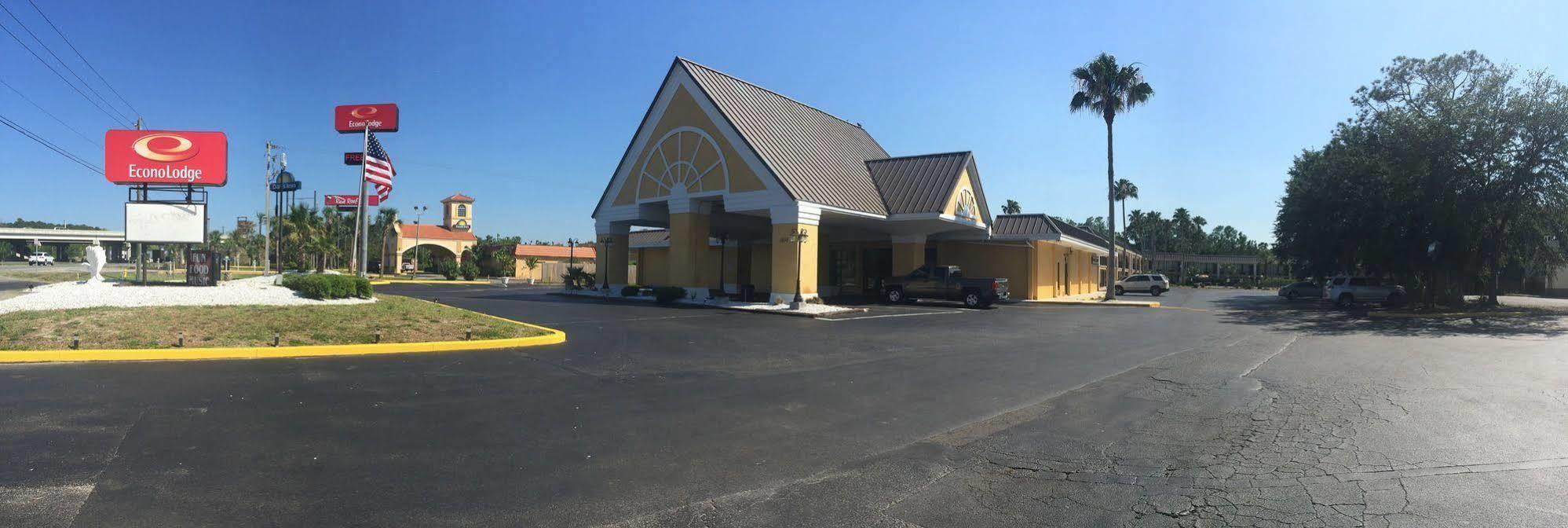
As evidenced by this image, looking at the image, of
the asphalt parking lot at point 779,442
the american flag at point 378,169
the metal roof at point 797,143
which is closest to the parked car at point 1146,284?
the metal roof at point 797,143

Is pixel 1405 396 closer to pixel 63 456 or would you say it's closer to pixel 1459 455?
pixel 1459 455

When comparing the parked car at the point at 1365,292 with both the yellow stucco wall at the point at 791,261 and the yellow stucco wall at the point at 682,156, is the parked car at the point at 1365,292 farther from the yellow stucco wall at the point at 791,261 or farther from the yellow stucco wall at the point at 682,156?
the yellow stucco wall at the point at 682,156

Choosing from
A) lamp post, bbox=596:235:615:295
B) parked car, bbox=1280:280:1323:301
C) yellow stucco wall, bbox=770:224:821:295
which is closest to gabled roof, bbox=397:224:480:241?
lamp post, bbox=596:235:615:295

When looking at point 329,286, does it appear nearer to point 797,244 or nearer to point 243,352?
point 243,352

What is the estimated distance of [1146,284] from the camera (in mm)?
46562

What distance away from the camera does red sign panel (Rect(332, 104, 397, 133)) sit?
83.0 feet

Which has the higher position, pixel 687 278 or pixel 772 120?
pixel 772 120

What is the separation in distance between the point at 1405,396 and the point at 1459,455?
3.41 meters

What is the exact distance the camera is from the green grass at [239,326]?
11.2m

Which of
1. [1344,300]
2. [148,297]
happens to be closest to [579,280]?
[148,297]

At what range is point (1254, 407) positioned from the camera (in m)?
8.12

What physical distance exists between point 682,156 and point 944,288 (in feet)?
37.9

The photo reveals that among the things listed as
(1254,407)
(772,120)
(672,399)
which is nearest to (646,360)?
(672,399)

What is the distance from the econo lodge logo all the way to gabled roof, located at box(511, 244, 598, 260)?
4339cm
